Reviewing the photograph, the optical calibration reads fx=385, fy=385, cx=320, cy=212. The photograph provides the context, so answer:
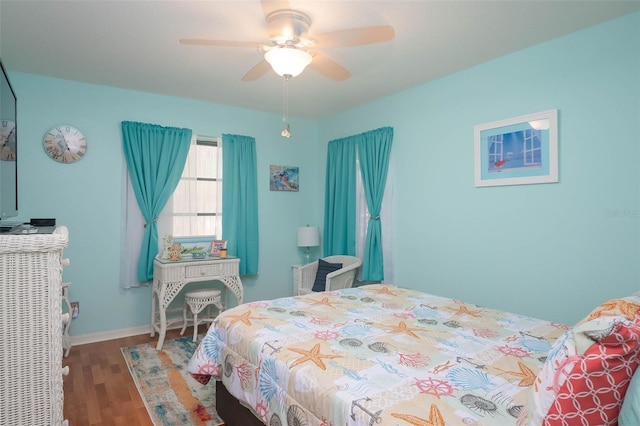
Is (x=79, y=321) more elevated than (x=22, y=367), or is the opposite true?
(x=22, y=367)

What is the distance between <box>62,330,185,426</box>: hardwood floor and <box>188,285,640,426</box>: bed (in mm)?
694

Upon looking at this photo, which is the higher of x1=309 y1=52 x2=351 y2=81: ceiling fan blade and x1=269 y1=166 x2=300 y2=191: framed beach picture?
x1=309 y1=52 x2=351 y2=81: ceiling fan blade

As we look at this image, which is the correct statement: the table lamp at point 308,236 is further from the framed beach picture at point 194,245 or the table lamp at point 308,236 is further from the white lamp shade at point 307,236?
the framed beach picture at point 194,245

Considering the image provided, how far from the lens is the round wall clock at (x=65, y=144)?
3.53 meters

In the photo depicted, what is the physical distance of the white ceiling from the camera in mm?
2279

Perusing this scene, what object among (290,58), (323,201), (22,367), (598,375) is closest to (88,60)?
(290,58)

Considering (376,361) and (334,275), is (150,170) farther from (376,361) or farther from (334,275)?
(376,361)

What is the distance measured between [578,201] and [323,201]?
3.05m

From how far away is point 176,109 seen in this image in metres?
4.17

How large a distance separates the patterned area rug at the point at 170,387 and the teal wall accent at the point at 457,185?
752mm

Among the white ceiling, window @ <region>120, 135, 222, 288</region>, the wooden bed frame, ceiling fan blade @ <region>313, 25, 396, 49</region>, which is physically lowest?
the wooden bed frame

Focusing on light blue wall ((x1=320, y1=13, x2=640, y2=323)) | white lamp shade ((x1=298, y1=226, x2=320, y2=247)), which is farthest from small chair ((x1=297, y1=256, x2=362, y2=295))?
light blue wall ((x1=320, y1=13, x2=640, y2=323))

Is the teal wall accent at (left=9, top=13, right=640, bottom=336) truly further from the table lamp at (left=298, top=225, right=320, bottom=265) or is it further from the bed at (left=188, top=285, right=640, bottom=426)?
the bed at (left=188, top=285, right=640, bottom=426)

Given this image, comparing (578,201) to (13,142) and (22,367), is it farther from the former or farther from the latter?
(13,142)
